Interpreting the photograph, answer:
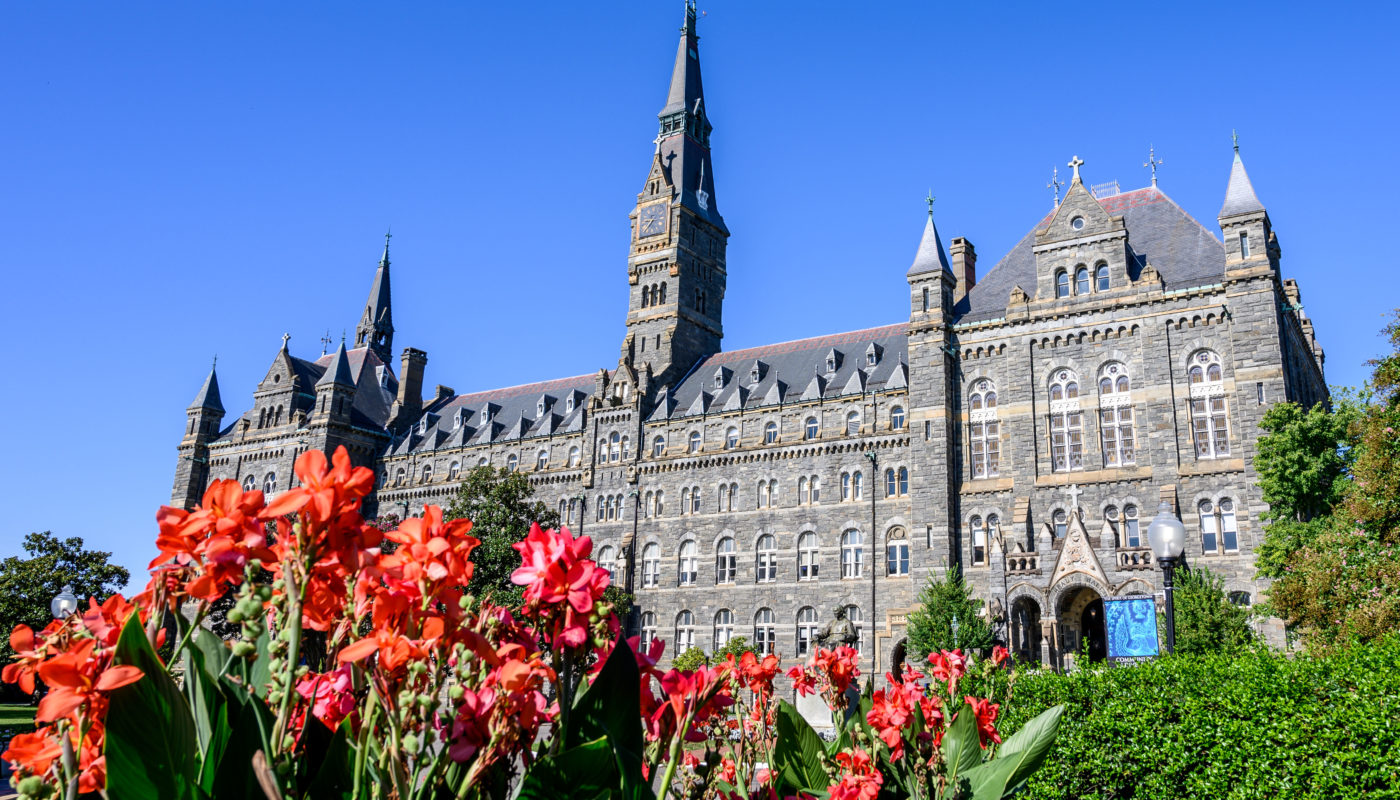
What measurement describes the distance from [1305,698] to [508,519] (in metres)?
35.7

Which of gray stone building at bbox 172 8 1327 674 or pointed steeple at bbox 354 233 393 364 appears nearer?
gray stone building at bbox 172 8 1327 674

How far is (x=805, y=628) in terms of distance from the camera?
46.6 metres

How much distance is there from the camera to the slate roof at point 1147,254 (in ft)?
129

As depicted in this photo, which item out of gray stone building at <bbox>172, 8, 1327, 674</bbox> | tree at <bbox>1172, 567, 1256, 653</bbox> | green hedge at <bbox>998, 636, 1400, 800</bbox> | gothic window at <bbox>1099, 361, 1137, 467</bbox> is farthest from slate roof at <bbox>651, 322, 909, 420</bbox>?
green hedge at <bbox>998, 636, 1400, 800</bbox>

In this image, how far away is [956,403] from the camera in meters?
42.3

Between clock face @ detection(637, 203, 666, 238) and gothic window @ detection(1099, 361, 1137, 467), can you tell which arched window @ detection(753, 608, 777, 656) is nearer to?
gothic window @ detection(1099, 361, 1137, 467)

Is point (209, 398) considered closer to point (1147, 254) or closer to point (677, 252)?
point (677, 252)

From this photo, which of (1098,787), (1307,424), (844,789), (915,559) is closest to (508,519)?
(915,559)

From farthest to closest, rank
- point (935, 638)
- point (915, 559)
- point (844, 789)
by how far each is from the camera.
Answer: point (915, 559) < point (935, 638) < point (844, 789)

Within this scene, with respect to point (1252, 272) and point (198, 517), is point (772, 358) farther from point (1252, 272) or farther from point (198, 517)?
point (198, 517)

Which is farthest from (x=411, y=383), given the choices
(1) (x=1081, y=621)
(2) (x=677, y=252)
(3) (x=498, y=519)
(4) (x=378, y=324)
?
(1) (x=1081, y=621)

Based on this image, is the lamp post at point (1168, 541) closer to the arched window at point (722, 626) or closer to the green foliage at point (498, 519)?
the green foliage at point (498, 519)

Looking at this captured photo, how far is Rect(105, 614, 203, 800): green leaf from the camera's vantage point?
2740mm

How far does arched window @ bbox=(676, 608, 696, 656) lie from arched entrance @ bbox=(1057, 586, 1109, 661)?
1860cm
